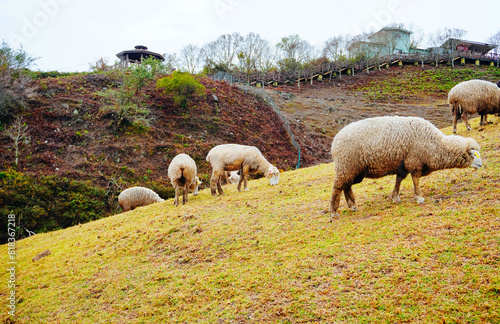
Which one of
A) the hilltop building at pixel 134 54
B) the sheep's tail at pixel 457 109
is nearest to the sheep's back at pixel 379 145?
the sheep's tail at pixel 457 109

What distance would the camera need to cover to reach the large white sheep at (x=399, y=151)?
802 cm

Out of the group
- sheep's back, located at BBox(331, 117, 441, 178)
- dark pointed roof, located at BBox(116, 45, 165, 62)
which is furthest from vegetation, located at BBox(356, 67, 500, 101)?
A: sheep's back, located at BBox(331, 117, 441, 178)

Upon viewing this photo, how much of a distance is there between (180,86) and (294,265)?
85.6 feet

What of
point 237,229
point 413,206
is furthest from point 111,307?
point 413,206

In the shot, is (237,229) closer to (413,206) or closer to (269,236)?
(269,236)

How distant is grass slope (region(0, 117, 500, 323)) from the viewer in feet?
16.0

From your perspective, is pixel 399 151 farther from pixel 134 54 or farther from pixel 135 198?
pixel 134 54

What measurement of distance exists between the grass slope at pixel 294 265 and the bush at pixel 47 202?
19.8ft

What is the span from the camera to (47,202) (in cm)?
1766

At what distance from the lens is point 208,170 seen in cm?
2372

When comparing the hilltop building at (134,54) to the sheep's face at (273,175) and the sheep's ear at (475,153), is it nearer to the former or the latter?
the sheep's face at (273,175)

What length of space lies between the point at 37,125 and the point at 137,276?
21.4 metres

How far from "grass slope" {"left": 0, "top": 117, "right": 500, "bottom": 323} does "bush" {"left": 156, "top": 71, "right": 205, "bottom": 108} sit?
2039 cm

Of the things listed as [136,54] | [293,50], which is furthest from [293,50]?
[136,54]
